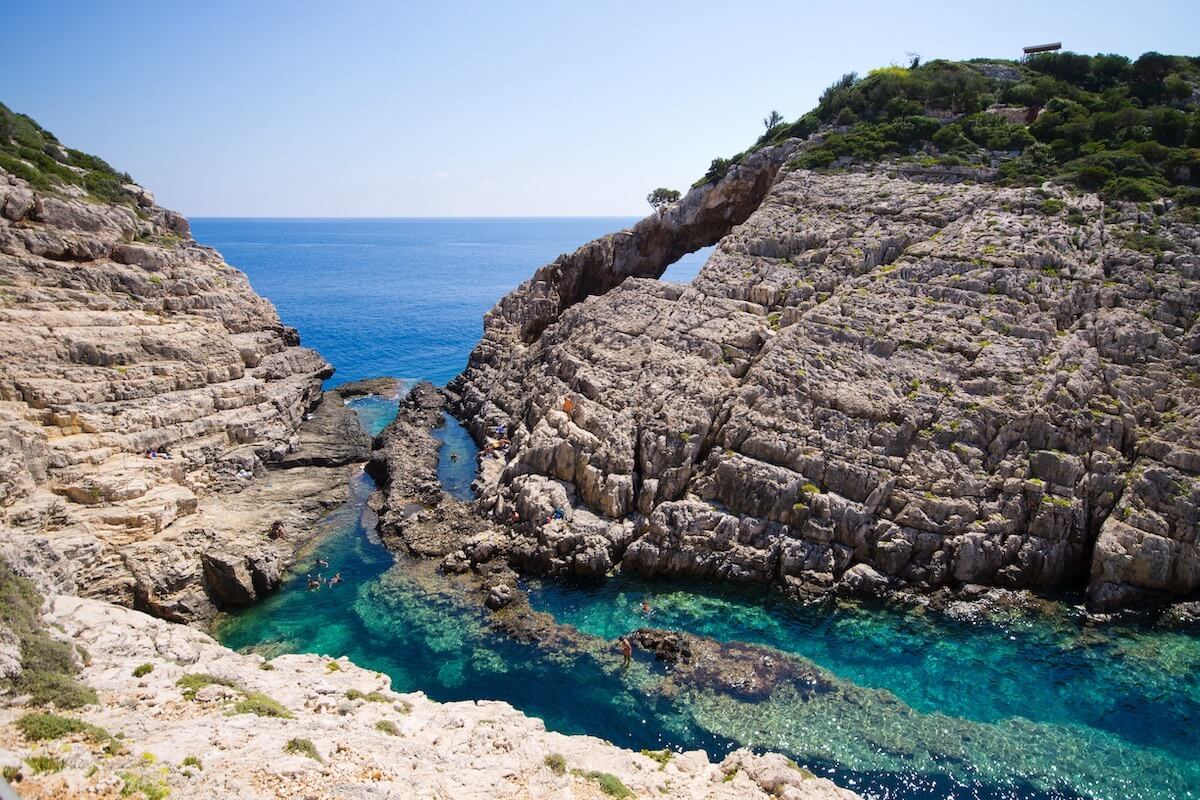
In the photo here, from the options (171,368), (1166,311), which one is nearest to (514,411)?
(171,368)

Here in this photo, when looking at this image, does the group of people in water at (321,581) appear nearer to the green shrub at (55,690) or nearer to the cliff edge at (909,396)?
the cliff edge at (909,396)

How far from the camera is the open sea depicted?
2511 cm

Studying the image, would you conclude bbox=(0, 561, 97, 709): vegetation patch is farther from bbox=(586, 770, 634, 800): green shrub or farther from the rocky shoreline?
bbox=(586, 770, 634, 800): green shrub

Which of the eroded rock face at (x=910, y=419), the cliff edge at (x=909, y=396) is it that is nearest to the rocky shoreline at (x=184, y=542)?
the eroded rock face at (x=910, y=419)

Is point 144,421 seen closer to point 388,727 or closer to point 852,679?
point 388,727

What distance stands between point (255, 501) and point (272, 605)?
35.6 feet

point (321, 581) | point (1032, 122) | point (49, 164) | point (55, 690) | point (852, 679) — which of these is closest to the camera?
point (55, 690)

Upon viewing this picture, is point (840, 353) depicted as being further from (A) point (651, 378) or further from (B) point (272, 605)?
(B) point (272, 605)

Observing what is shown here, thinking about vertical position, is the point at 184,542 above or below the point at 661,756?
above

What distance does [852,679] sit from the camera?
29.5 m

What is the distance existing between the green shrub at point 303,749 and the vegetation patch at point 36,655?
6115 millimetres

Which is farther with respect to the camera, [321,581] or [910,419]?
[910,419]

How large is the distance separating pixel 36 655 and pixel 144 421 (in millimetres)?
27199

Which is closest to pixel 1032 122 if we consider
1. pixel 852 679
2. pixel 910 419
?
pixel 910 419
